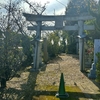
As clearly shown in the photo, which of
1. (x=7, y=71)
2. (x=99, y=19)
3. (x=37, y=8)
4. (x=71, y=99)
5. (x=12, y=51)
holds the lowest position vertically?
(x=71, y=99)

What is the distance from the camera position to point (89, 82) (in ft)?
26.6

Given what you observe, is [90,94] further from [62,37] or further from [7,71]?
[62,37]

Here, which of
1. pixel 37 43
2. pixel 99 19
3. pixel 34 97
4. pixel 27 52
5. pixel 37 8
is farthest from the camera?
pixel 37 8

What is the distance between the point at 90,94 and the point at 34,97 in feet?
5.97

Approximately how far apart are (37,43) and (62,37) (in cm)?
2027

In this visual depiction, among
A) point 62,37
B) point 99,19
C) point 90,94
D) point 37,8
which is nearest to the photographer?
point 90,94

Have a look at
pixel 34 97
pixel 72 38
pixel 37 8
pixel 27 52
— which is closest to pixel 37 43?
pixel 27 52

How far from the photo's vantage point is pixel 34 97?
5.67m

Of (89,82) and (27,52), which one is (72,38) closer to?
(27,52)

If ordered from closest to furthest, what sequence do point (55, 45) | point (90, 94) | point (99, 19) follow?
1. point (90, 94)
2. point (99, 19)
3. point (55, 45)

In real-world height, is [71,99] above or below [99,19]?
below

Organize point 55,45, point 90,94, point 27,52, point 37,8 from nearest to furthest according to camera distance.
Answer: point 90,94
point 27,52
point 37,8
point 55,45

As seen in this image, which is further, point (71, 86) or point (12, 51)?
point (71, 86)

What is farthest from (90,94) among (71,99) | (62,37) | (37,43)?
(62,37)
